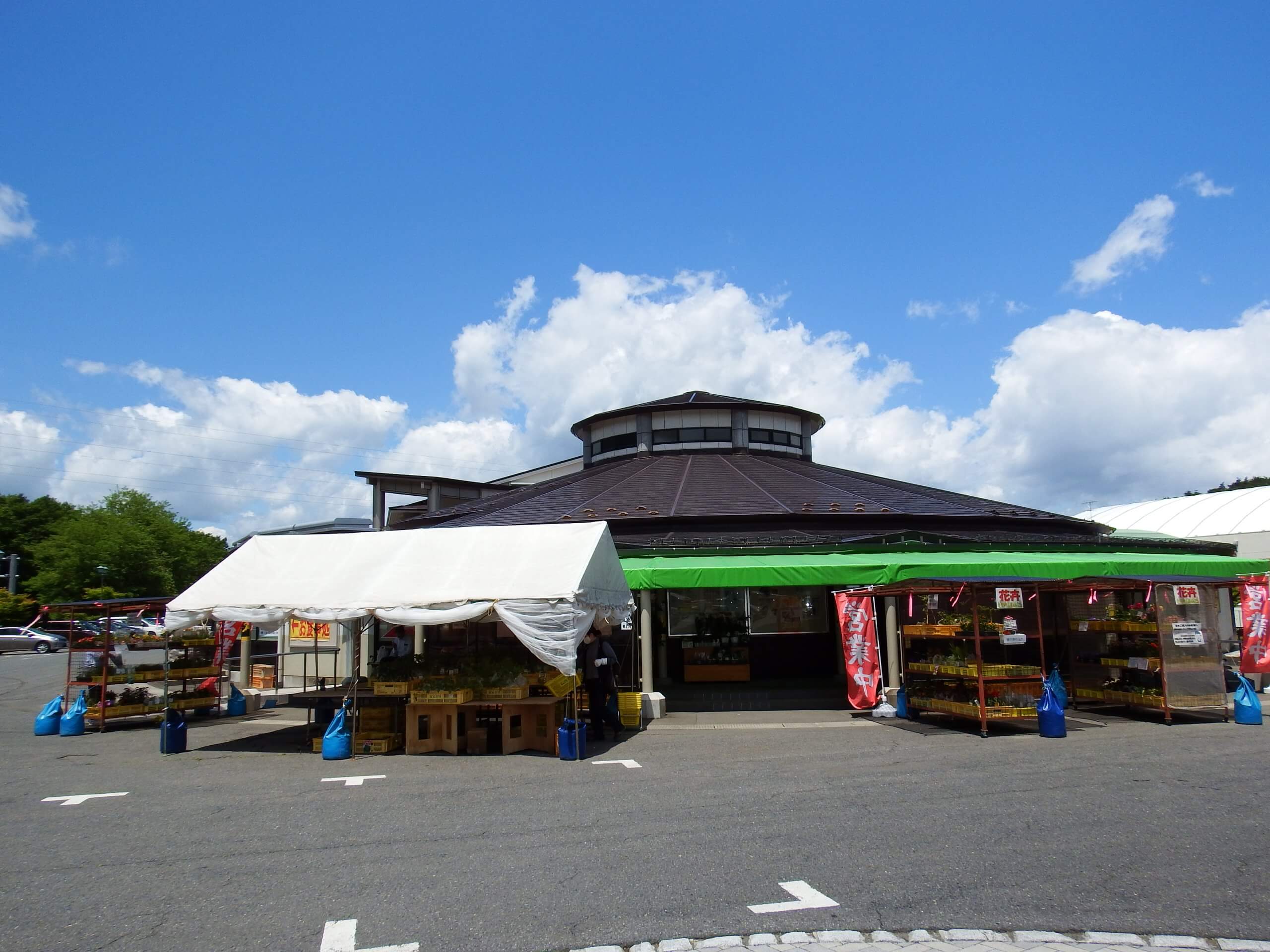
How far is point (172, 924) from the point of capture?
19.3 ft

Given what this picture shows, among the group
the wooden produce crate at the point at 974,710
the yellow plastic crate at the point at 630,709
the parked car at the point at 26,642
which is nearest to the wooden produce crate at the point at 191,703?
the yellow plastic crate at the point at 630,709

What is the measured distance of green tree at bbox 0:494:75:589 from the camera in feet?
213

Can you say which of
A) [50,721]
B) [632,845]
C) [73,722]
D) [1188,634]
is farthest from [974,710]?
[50,721]

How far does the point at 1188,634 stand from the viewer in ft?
48.6

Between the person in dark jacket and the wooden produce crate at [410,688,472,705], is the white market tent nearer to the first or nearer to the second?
the person in dark jacket

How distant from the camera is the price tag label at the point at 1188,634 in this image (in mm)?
14750

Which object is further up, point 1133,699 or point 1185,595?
point 1185,595

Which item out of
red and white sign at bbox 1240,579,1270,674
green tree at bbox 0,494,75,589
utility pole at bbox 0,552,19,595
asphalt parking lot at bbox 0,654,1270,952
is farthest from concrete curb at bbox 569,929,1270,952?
green tree at bbox 0,494,75,589

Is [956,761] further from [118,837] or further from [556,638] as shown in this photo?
[118,837]

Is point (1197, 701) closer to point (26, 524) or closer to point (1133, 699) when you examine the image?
point (1133, 699)

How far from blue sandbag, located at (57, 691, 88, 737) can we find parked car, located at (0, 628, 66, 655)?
33359mm

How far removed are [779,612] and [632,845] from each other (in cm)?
1277

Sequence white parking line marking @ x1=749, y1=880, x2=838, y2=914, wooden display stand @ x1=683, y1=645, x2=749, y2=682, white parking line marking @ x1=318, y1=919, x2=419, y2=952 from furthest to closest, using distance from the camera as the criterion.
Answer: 1. wooden display stand @ x1=683, y1=645, x2=749, y2=682
2. white parking line marking @ x1=749, y1=880, x2=838, y2=914
3. white parking line marking @ x1=318, y1=919, x2=419, y2=952

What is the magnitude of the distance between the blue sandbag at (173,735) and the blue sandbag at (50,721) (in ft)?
11.9
